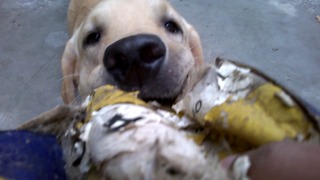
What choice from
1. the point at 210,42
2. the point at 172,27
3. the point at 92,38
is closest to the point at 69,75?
the point at 92,38

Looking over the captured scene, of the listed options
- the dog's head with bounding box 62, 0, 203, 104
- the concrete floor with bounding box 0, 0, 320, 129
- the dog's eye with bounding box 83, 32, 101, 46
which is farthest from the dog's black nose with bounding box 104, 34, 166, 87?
the concrete floor with bounding box 0, 0, 320, 129

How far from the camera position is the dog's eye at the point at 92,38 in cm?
173

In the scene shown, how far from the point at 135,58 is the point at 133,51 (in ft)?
0.06

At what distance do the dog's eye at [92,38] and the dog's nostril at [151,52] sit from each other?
0.48m

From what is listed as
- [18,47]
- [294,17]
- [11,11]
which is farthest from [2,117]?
[294,17]

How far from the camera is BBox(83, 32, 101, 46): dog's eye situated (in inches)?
68.0

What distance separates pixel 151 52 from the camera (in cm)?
128

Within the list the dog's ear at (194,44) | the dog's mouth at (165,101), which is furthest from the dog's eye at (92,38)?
the dog's mouth at (165,101)

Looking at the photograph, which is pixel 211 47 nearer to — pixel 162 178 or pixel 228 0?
pixel 228 0

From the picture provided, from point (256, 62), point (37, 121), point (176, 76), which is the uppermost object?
point (37, 121)

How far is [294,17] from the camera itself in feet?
10.0

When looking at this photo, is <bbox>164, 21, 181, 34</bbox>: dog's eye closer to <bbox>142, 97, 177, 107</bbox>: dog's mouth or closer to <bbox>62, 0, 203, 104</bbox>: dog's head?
<bbox>62, 0, 203, 104</bbox>: dog's head

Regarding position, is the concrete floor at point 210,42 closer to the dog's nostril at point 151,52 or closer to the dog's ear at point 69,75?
the dog's ear at point 69,75

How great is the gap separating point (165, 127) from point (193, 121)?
0.14 meters
